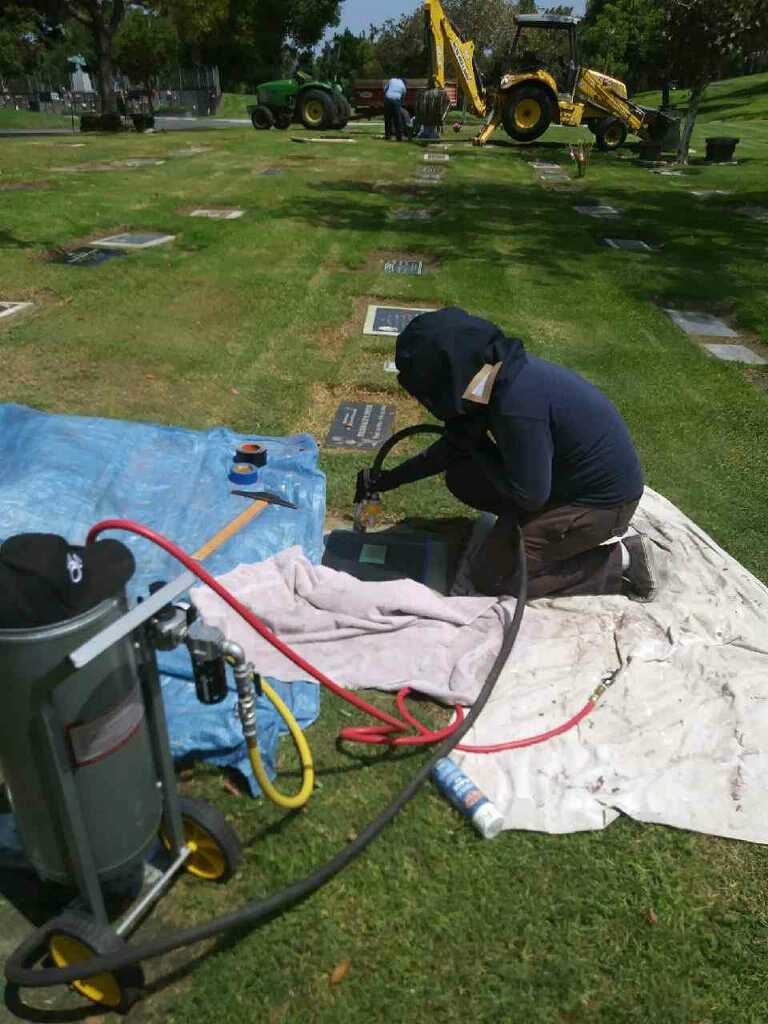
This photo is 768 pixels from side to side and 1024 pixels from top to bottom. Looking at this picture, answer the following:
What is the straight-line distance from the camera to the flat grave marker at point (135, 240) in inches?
352

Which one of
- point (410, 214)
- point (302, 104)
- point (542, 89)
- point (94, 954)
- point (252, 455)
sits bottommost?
point (94, 954)

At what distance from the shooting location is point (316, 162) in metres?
15.9

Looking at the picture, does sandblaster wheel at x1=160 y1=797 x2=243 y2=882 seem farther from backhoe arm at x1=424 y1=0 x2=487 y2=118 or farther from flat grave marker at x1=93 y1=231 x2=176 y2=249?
backhoe arm at x1=424 y1=0 x2=487 y2=118

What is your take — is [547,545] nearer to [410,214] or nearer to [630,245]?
[630,245]

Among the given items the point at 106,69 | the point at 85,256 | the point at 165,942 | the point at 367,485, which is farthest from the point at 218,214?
the point at 106,69

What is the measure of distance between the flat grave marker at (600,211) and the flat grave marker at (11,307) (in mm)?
8863

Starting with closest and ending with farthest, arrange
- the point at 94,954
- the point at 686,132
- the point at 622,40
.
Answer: the point at 94,954, the point at 686,132, the point at 622,40

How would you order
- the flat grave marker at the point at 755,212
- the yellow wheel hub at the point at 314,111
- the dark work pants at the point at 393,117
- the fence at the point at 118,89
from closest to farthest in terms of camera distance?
the flat grave marker at the point at 755,212 < the dark work pants at the point at 393,117 < the yellow wheel hub at the point at 314,111 < the fence at the point at 118,89

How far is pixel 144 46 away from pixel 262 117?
23780mm

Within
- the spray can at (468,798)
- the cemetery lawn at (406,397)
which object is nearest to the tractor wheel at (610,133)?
the cemetery lawn at (406,397)

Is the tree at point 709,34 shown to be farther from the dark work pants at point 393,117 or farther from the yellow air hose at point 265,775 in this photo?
the yellow air hose at point 265,775

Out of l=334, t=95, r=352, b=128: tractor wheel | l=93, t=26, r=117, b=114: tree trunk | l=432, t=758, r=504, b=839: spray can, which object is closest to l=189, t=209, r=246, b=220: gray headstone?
l=432, t=758, r=504, b=839: spray can

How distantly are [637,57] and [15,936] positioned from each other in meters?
56.2

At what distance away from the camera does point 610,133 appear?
20.0m
